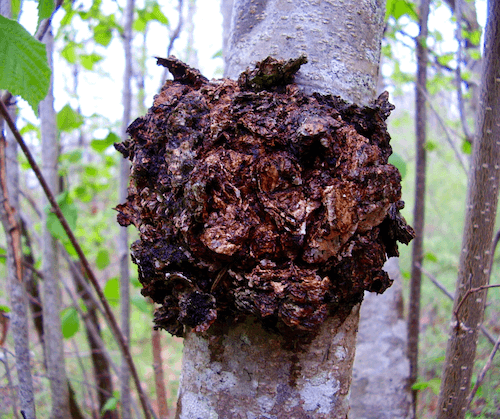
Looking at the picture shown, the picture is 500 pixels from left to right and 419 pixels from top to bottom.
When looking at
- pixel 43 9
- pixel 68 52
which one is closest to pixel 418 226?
pixel 43 9

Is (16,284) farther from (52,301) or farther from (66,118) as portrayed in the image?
(66,118)

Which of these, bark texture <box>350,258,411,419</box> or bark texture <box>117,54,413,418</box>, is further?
bark texture <box>350,258,411,419</box>

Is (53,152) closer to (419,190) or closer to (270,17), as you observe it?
(270,17)

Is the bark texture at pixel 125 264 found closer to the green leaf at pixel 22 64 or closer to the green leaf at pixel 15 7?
the green leaf at pixel 15 7

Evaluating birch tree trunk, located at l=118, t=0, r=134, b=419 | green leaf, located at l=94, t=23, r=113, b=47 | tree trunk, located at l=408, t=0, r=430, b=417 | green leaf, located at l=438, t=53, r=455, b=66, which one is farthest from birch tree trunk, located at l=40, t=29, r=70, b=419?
green leaf, located at l=438, t=53, r=455, b=66

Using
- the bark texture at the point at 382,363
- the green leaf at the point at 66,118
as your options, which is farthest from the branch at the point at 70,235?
the bark texture at the point at 382,363

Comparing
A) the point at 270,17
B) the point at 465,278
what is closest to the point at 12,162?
the point at 270,17

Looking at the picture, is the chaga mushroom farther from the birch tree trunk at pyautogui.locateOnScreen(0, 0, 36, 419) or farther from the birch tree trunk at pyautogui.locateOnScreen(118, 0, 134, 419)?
the birch tree trunk at pyautogui.locateOnScreen(118, 0, 134, 419)
